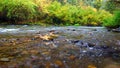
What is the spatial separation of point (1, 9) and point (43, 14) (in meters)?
3.35

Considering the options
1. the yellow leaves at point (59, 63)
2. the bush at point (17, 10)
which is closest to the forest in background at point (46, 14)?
the bush at point (17, 10)

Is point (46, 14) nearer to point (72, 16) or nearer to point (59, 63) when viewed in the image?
point (72, 16)

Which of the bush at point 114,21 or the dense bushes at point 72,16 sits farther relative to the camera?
the dense bushes at point 72,16

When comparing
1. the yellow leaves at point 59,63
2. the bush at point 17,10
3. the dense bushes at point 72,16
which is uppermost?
the yellow leaves at point 59,63

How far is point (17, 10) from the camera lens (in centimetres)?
1505

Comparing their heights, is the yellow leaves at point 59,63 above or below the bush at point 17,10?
above

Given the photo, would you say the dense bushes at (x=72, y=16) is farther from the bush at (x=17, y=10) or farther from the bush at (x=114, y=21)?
the bush at (x=114, y=21)

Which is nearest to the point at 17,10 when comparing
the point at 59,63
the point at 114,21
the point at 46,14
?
the point at 46,14

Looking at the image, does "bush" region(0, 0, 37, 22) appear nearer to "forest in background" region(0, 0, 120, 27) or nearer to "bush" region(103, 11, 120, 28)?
"forest in background" region(0, 0, 120, 27)

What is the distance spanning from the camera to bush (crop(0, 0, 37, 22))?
14766mm

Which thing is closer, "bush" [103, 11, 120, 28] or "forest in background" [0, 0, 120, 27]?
"bush" [103, 11, 120, 28]

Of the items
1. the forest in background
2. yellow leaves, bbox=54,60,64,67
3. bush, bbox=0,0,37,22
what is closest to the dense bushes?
the forest in background

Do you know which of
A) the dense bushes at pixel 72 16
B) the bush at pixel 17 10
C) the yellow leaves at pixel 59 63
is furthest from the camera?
the dense bushes at pixel 72 16

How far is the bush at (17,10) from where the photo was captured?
14.8 meters
